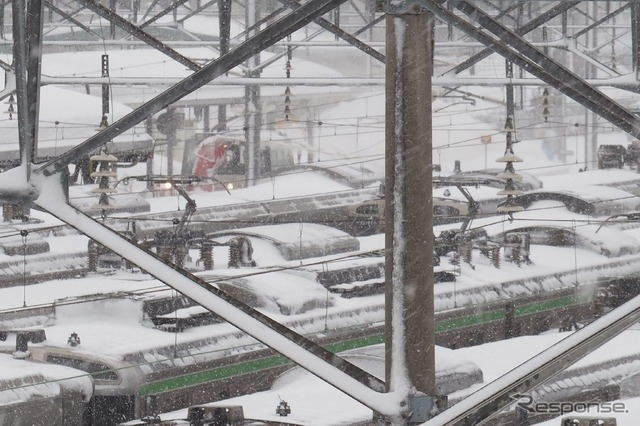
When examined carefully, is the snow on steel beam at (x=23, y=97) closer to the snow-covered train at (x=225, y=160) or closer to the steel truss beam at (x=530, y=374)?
the steel truss beam at (x=530, y=374)

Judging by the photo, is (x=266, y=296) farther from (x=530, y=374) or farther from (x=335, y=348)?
(x=530, y=374)

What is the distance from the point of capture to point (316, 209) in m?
18.2

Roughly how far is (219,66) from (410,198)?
71 centimetres

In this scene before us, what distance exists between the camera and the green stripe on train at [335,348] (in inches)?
387

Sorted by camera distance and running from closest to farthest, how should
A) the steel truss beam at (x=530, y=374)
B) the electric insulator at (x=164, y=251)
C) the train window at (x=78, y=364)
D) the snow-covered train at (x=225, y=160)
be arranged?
the steel truss beam at (x=530, y=374), the train window at (x=78, y=364), the electric insulator at (x=164, y=251), the snow-covered train at (x=225, y=160)

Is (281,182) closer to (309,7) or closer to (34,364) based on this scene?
(34,364)

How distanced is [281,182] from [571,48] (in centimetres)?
673

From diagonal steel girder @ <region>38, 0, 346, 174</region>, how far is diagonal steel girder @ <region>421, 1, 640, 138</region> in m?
0.43

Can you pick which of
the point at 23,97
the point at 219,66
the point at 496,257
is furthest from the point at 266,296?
the point at 219,66

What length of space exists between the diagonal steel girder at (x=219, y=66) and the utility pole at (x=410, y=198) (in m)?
0.24

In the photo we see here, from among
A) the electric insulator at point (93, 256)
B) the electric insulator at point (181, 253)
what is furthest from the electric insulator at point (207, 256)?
the electric insulator at point (93, 256)

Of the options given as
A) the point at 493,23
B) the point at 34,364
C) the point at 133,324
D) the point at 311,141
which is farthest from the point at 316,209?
the point at 493,23

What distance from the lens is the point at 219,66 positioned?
13.0 feet

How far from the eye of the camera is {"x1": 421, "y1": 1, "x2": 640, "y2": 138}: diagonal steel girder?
399 cm
